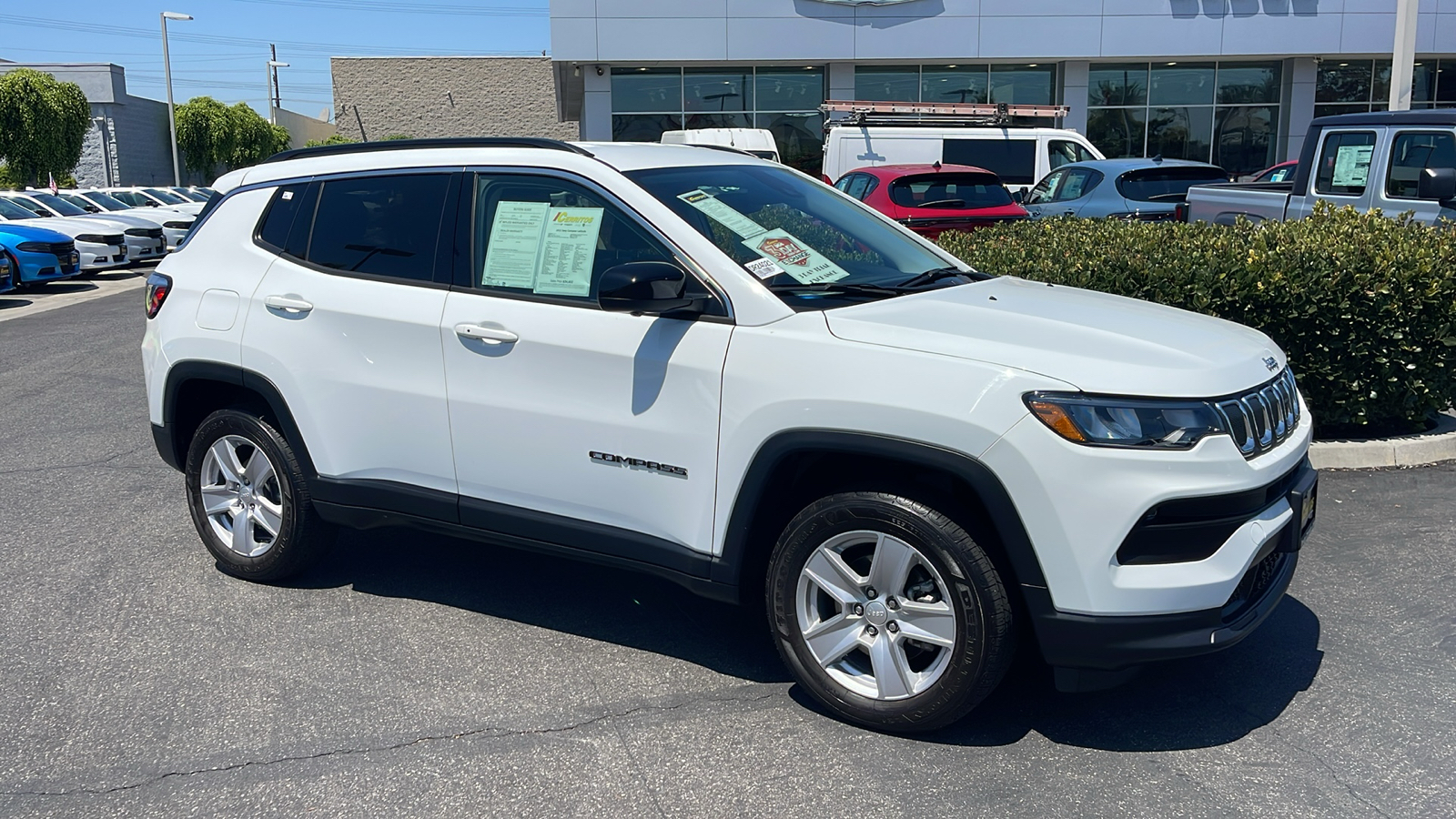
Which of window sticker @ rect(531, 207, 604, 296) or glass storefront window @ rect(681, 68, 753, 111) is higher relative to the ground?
glass storefront window @ rect(681, 68, 753, 111)

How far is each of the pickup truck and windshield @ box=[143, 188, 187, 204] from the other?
25.8 metres

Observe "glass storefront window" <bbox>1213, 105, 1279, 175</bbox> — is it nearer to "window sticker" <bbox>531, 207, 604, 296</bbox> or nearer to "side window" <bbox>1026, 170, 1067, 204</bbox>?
"side window" <bbox>1026, 170, 1067, 204</bbox>

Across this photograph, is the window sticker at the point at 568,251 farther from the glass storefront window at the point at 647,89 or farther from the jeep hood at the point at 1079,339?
the glass storefront window at the point at 647,89

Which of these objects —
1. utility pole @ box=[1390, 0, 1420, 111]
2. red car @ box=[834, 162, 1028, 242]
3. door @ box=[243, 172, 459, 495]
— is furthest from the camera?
red car @ box=[834, 162, 1028, 242]

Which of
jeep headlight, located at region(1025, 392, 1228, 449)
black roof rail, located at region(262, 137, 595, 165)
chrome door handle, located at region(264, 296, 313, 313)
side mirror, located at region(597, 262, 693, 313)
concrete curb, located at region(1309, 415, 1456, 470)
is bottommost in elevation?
concrete curb, located at region(1309, 415, 1456, 470)

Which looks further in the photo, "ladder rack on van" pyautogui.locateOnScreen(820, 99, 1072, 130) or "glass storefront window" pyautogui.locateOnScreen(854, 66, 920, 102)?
"glass storefront window" pyautogui.locateOnScreen(854, 66, 920, 102)

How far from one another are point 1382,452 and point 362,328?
5505mm

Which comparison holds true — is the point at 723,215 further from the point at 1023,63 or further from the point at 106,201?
the point at 1023,63

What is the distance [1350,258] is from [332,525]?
5.42m

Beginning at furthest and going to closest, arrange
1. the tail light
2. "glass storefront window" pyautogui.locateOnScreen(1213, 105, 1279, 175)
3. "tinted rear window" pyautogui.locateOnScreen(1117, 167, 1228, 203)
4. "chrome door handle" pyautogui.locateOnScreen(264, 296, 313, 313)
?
"glass storefront window" pyautogui.locateOnScreen(1213, 105, 1279, 175)
"tinted rear window" pyautogui.locateOnScreen(1117, 167, 1228, 203)
the tail light
"chrome door handle" pyautogui.locateOnScreen(264, 296, 313, 313)

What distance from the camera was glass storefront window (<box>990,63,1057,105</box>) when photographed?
29062 millimetres

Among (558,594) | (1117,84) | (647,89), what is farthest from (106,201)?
(558,594)

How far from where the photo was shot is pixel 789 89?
29.1 m

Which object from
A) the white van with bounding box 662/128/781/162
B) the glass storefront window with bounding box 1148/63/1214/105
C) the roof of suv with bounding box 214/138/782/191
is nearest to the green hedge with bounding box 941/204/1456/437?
the roof of suv with bounding box 214/138/782/191
